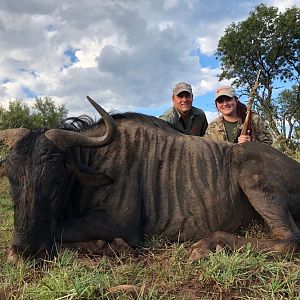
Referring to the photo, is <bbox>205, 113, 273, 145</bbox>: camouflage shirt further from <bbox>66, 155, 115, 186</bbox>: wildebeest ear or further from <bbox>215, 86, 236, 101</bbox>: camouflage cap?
<bbox>66, 155, 115, 186</bbox>: wildebeest ear

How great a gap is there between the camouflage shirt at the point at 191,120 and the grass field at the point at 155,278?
3.48 meters

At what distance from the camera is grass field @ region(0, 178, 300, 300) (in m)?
2.54

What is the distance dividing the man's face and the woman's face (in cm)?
56

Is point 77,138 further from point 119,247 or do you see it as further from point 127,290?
point 127,290

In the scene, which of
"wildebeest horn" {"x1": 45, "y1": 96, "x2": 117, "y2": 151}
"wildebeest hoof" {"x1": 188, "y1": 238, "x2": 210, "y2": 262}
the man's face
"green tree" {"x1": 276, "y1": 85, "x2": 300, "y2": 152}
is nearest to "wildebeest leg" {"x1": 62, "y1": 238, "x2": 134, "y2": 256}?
"wildebeest hoof" {"x1": 188, "y1": 238, "x2": 210, "y2": 262}

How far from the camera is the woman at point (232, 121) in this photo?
620 centimetres

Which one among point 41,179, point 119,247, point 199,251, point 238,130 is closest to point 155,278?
point 199,251

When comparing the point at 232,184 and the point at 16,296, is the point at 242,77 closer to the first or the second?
the point at 232,184

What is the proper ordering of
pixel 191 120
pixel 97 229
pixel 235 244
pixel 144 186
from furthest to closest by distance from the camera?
1. pixel 191 120
2. pixel 144 186
3. pixel 97 229
4. pixel 235 244

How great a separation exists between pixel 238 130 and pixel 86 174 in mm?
3018

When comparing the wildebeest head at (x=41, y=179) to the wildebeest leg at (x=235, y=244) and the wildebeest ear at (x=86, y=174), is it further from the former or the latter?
the wildebeest leg at (x=235, y=244)

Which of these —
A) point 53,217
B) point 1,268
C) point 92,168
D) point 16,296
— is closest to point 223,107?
point 92,168

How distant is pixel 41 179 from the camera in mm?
3484

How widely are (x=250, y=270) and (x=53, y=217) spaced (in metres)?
1.56
